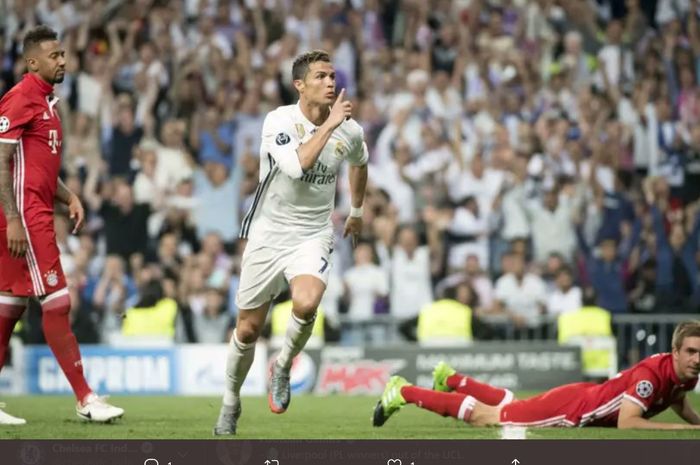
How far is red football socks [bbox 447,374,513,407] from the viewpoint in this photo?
11.7 metres

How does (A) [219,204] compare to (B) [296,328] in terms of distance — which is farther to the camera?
(A) [219,204]

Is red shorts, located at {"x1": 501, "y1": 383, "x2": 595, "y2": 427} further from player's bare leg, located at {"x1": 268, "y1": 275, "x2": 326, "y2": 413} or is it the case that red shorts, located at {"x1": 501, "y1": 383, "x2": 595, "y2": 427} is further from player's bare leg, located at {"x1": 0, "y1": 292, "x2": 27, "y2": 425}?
player's bare leg, located at {"x1": 0, "y1": 292, "x2": 27, "y2": 425}

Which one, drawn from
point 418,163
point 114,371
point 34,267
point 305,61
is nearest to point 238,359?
point 34,267

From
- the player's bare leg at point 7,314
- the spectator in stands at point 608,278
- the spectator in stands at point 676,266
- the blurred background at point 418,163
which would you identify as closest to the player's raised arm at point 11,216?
the player's bare leg at point 7,314

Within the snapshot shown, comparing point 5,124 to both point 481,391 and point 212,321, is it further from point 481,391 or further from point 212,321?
point 212,321

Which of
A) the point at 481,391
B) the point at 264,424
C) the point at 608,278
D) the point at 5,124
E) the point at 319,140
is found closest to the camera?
the point at 319,140

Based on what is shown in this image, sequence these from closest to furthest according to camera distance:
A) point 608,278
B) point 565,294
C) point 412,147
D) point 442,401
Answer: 1. point 442,401
2. point 565,294
3. point 608,278
4. point 412,147

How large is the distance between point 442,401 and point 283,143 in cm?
242

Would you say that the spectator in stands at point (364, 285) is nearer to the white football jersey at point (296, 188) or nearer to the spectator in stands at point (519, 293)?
the spectator in stands at point (519, 293)

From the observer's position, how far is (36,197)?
1117cm

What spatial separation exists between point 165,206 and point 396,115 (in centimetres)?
333

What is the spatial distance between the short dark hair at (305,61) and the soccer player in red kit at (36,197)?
1784mm
